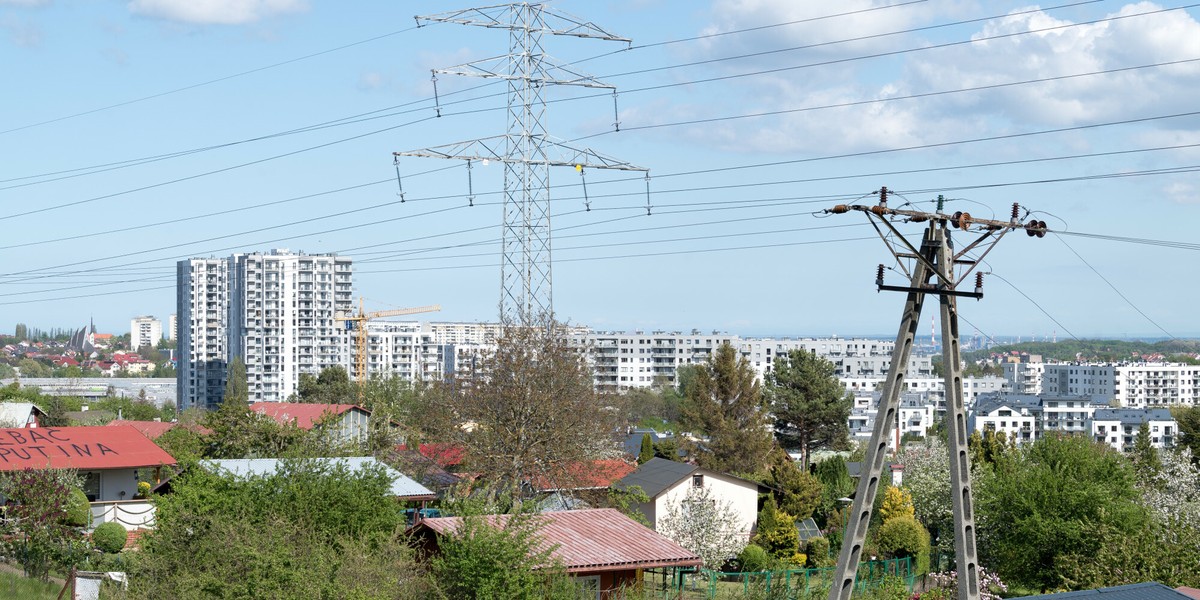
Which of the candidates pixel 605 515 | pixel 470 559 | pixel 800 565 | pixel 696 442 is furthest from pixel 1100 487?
pixel 696 442

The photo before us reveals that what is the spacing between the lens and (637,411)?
132 meters

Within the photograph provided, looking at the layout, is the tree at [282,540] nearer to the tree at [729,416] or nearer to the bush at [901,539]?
the bush at [901,539]

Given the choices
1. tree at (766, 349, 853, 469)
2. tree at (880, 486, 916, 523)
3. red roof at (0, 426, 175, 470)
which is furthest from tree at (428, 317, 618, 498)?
tree at (766, 349, 853, 469)

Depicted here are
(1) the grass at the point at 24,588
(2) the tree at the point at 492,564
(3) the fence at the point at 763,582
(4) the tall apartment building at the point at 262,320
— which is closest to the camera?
(2) the tree at the point at 492,564

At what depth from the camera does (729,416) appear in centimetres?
6081

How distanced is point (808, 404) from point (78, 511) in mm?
45871

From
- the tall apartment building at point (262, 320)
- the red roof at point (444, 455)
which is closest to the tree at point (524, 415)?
the red roof at point (444, 455)

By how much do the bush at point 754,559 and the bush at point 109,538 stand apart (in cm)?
1846

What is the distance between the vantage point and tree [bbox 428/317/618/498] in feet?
128

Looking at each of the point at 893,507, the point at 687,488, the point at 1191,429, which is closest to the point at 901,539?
the point at 893,507

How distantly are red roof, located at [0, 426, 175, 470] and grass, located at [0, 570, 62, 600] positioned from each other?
10.6 metres

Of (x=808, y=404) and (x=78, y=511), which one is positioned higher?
(x=808, y=404)

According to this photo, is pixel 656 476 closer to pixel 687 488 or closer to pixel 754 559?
pixel 687 488

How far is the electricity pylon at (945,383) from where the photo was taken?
1550 cm
